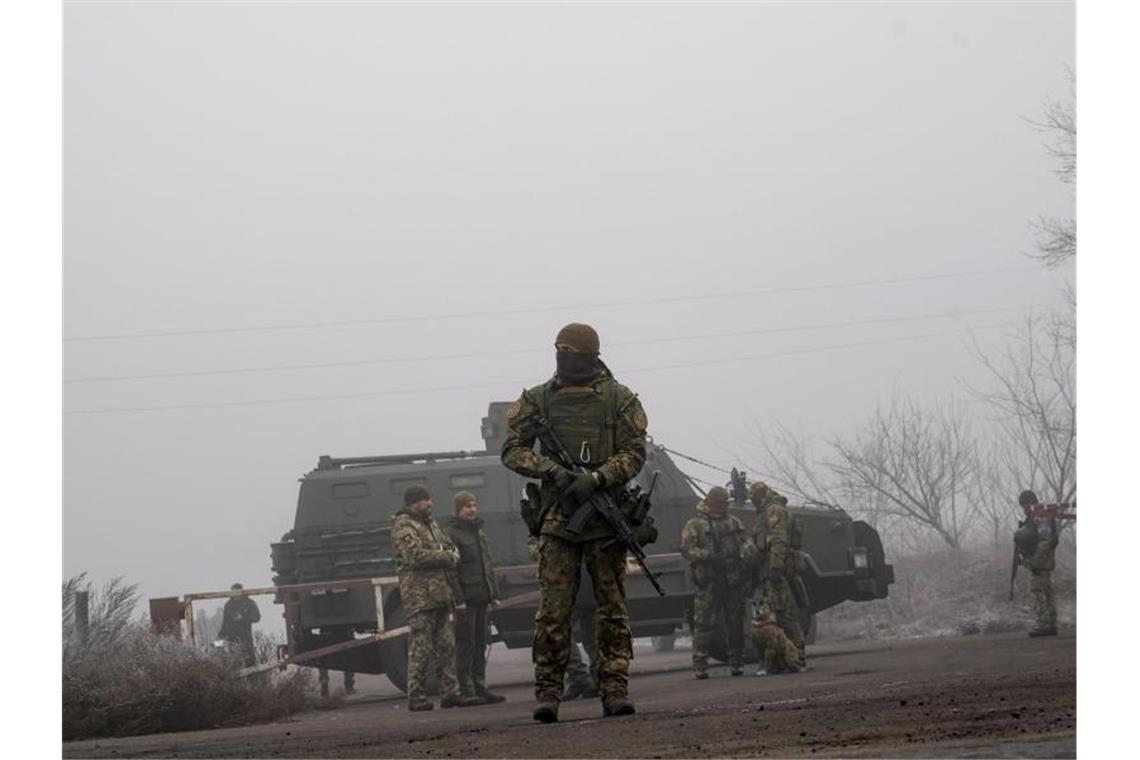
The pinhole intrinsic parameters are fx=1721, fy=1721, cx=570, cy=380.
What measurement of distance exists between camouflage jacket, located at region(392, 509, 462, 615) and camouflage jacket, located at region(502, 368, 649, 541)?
509 cm

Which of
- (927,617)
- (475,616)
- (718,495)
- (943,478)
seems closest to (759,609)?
(718,495)

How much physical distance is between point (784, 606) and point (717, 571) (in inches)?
27.8

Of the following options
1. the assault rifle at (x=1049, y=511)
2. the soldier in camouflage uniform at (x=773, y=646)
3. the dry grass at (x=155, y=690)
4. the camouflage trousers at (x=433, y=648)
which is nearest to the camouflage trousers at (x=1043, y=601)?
the assault rifle at (x=1049, y=511)

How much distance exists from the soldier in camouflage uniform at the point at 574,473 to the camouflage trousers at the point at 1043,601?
33.6 ft

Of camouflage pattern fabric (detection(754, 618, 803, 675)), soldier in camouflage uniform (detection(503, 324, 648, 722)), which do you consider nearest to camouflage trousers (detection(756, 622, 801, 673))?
camouflage pattern fabric (detection(754, 618, 803, 675))

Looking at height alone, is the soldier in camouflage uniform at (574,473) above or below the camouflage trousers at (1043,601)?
above

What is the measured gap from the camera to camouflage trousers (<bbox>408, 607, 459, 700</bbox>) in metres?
14.3

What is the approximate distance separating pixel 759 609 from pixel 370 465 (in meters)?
5.35

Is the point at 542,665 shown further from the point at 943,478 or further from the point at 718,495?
the point at 943,478

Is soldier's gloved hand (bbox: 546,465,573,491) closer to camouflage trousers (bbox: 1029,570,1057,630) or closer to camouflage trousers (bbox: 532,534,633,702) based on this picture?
camouflage trousers (bbox: 532,534,633,702)

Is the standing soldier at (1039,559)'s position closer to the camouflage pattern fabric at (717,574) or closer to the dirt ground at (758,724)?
the dirt ground at (758,724)

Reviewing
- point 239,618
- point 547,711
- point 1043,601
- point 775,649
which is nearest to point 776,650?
point 775,649

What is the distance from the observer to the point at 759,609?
50.6ft

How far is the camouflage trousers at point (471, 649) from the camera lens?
1512 cm
